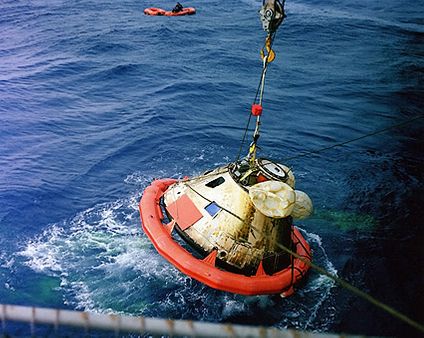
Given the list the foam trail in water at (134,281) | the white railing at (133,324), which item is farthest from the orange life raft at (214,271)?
the white railing at (133,324)

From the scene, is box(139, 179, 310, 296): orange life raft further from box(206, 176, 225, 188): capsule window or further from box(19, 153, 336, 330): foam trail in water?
box(206, 176, 225, 188): capsule window

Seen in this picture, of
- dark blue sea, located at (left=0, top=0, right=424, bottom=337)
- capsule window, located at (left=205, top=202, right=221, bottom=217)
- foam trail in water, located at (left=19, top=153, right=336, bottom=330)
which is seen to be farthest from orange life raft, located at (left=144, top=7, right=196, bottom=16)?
capsule window, located at (left=205, top=202, right=221, bottom=217)

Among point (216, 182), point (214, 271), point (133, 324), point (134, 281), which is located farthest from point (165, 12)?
point (133, 324)

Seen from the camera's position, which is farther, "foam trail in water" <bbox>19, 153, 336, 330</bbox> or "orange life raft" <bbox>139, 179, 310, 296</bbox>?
"foam trail in water" <bbox>19, 153, 336, 330</bbox>

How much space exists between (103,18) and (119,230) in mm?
31947

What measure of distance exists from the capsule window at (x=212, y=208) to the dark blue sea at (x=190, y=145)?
9.75 feet

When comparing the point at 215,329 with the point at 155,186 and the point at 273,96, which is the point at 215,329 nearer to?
the point at 155,186

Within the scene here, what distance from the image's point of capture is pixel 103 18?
42031mm

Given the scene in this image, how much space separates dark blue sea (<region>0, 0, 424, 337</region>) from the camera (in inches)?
539

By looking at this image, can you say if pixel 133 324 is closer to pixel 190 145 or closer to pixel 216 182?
pixel 216 182

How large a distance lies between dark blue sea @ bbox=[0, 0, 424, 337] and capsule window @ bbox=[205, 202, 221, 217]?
2.97 meters

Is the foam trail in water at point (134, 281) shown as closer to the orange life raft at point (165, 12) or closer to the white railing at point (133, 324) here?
the white railing at point (133, 324)

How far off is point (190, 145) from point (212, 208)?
9.72 metres

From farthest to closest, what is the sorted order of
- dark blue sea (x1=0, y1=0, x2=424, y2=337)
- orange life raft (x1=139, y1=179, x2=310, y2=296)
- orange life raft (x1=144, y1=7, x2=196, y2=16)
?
1. orange life raft (x1=144, y1=7, x2=196, y2=16)
2. dark blue sea (x1=0, y1=0, x2=424, y2=337)
3. orange life raft (x1=139, y1=179, x2=310, y2=296)
